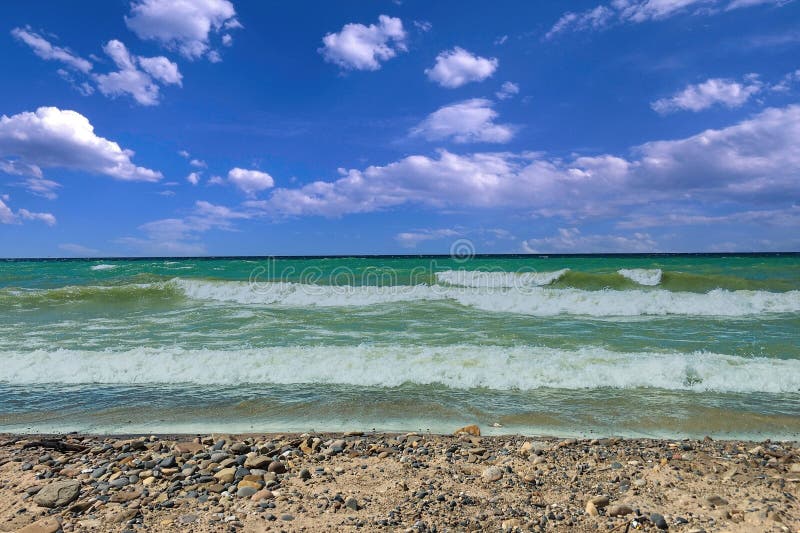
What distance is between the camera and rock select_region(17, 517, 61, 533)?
2908 millimetres

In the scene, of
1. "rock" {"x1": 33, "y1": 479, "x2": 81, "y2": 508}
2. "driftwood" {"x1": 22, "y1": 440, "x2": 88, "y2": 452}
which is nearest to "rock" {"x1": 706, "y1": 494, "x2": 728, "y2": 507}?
"rock" {"x1": 33, "y1": 479, "x2": 81, "y2": 508}

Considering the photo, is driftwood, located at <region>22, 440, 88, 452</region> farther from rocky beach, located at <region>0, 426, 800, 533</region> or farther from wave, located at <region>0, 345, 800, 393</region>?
wave, located at <region>0, 345, 800, 393</region>

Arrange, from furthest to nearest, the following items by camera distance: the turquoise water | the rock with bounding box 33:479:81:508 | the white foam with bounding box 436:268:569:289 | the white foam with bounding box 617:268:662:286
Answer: the white foam with bounding box 436:268:569:289
the white foam with bounding box 617:268:662:286
the turquoise water
the rock with bounding box 33:479:81:508

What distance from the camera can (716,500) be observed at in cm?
317

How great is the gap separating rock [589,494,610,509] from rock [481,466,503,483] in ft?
2.31

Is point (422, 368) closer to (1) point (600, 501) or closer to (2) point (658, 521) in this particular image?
(1) point (600, 501)

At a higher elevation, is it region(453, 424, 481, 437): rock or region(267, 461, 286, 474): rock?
region(267, 461, 286, 474): rock

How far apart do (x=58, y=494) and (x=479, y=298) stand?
13818mm

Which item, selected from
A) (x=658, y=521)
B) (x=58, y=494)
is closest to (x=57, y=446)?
(x=58, y=494)

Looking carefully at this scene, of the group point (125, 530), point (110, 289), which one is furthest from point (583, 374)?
point (110, 289)

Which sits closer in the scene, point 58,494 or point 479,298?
point 58,494

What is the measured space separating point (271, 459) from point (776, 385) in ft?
22.0

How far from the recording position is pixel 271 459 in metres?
3.88

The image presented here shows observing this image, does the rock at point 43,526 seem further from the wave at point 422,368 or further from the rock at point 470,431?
the wave at point 422,368
